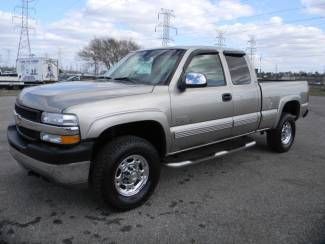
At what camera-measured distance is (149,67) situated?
4.92 meters

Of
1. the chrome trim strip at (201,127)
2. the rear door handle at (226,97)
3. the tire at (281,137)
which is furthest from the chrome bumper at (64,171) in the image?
the tire at (281,137)

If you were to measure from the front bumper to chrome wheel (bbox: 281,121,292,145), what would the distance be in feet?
14.6

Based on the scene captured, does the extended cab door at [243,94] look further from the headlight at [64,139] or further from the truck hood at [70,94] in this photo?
the headlight at [64,139]

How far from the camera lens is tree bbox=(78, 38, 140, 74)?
67.5m

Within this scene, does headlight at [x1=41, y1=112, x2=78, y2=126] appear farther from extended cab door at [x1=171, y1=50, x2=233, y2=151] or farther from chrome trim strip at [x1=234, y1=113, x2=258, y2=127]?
chrome trim strip at [x1=234, y1=113, x2=258, y2=127]

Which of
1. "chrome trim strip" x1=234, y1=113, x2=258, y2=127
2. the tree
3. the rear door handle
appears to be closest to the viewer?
the rear door handle

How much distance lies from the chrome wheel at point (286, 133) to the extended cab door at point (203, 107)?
6.71 ft

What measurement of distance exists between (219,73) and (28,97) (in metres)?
2.67

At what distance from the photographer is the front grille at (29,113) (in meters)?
3.81

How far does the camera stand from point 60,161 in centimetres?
356

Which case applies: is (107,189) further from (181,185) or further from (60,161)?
(181,185)

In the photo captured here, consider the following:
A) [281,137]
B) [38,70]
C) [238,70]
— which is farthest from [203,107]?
[38,70]

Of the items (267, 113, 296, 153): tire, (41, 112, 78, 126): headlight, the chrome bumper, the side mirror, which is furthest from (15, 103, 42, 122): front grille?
(267, 113, 296, 153): tire

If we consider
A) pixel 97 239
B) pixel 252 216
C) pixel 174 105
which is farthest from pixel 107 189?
pixel 252 216
